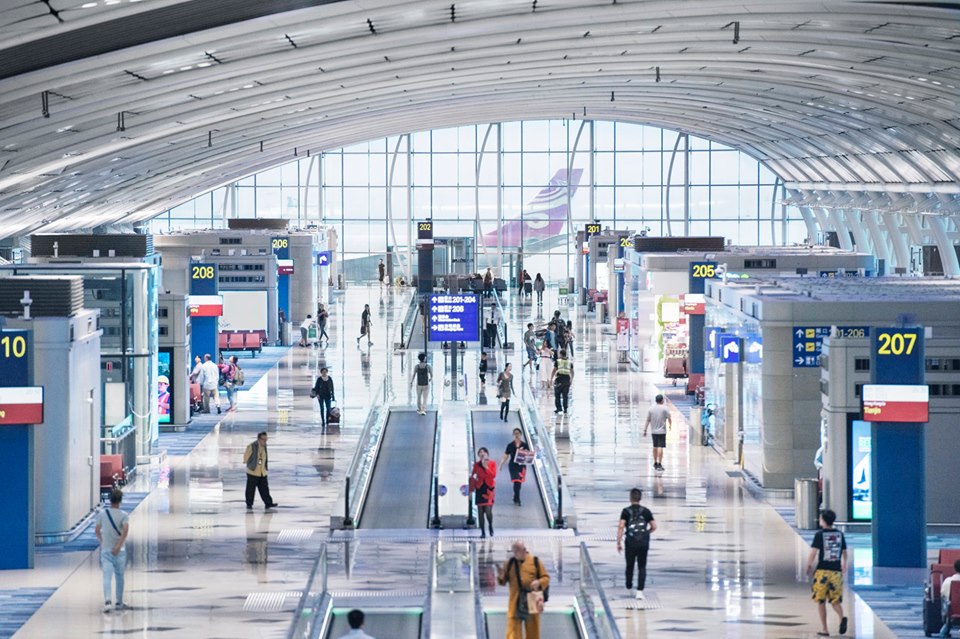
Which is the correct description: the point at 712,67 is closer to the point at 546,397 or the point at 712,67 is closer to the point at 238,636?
the point at 546,397

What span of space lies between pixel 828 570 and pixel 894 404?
3.33 metres

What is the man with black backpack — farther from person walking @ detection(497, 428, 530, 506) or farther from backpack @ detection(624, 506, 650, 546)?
person walking @ detection(497, 428, 530, 506)

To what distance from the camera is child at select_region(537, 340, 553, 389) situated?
132 feet

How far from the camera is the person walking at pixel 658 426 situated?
84.4 ft

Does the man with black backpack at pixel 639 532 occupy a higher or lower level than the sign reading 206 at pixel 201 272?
lower

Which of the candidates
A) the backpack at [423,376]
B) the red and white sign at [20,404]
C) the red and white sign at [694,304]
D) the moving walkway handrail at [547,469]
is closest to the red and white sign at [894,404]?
the moving walkway handrail at [547,469]

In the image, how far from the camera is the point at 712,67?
41594 mm

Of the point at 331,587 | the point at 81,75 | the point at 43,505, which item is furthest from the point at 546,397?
the point at 331,587

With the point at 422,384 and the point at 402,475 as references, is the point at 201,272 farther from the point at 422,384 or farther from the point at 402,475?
the point at 402,475

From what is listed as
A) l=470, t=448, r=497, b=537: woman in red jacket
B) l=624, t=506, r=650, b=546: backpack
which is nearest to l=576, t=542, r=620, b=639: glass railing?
l=624, t=506, r=650, b=546: backpack

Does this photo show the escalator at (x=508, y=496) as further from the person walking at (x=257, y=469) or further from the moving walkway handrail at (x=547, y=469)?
the person walking at (x=257, y=469)

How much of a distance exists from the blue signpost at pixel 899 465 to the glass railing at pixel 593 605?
4302 millimetres

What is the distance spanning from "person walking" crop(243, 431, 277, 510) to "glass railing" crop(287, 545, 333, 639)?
6.70 meters

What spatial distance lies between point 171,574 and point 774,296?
10718 millimetres
